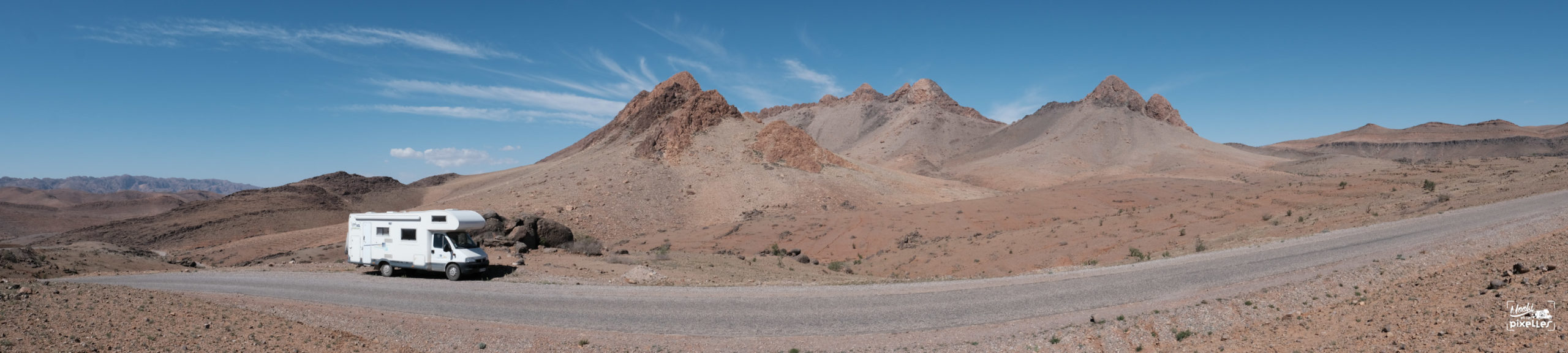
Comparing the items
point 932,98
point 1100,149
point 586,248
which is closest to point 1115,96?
point 1100,149

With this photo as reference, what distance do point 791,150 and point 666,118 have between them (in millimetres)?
12032

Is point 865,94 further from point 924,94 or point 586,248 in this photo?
point 586,248

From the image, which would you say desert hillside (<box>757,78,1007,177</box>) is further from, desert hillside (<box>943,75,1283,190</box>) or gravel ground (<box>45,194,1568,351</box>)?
gravel ground (<box>45,194,1568,351</box>)

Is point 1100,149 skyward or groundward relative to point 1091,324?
skyward

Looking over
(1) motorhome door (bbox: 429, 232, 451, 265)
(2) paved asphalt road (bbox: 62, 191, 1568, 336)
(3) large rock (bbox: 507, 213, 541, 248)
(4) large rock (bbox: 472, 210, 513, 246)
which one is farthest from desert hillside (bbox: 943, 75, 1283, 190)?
(1) motorhome door (bbox: 429, 232, 451, 265)

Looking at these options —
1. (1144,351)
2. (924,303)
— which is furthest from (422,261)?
(1144,351)

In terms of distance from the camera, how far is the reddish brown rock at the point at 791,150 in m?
51.8

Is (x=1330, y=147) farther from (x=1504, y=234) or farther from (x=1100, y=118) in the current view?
(x=1504, y=234)

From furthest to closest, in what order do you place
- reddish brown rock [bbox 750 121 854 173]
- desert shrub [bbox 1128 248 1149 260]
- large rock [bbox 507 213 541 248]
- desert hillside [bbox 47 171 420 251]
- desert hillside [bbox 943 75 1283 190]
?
desert hillside [bbox 943 75 1283 190] < reddish brown rock [bbox 750 121 854 173] < desert hillside [bbox 47 171 420 251] < large rock [bbox 507 213 541 248] < desert shrub [bbox 1128 248 1149 260]

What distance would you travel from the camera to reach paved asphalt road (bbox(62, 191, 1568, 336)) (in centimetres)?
1173

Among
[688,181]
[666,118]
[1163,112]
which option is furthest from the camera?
[1163,112]

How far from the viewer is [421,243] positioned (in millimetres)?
17219

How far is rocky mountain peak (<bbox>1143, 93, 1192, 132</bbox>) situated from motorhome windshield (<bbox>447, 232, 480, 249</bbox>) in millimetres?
110854

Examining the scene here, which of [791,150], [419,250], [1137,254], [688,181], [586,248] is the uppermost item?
[791,150]
